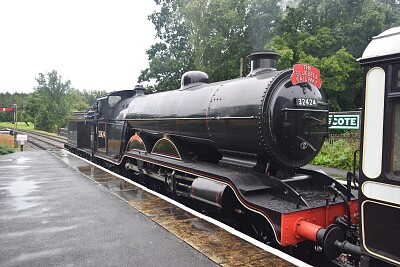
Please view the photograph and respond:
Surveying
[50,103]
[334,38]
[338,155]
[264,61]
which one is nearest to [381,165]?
[264,61]

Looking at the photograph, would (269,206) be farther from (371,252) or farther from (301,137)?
Answer: (371,252)

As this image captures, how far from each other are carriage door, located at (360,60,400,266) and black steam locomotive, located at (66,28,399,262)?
786mm

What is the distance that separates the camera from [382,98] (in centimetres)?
311

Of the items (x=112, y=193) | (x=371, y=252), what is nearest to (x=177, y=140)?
(x=112, y=193)

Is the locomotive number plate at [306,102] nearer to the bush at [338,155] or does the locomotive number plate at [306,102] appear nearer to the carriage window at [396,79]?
the carriage window at [396,79]

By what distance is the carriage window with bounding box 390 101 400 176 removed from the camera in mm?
3000

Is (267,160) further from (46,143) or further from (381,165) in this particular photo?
(46,143)

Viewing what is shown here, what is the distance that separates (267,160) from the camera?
5.61 m

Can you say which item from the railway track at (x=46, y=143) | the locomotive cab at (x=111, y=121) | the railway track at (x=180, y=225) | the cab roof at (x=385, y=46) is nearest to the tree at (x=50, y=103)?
the railway track at (x=46, y=143)

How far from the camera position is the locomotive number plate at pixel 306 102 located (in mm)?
5355

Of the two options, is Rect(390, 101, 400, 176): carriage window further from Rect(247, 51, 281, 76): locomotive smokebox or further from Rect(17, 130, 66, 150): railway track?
Rect(17, 130, 66, 150): railway track

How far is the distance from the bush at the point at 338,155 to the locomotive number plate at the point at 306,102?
29.9 ft

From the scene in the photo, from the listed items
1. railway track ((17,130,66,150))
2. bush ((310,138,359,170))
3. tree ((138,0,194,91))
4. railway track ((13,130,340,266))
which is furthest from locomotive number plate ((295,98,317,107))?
tree ((138,0,194,91))

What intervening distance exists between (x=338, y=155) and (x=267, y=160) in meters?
10.1
